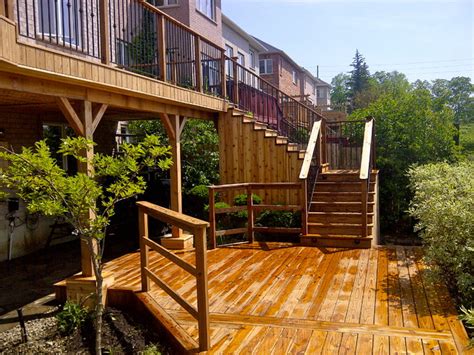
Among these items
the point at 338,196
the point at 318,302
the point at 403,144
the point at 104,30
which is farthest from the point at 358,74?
the point at 318,302

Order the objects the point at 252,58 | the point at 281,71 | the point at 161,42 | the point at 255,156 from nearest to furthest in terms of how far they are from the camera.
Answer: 1. the point at 161,42
2. the point at 255,156
3. the point at 252,58
4. the point at 281,71

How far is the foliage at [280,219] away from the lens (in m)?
8.77

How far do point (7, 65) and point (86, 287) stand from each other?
276 centimetres

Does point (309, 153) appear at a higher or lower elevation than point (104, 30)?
lower

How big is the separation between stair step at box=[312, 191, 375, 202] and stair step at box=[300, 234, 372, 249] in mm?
1176

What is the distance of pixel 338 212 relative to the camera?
7973 mm

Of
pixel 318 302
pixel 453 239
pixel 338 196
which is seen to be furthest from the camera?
pixel 338 196

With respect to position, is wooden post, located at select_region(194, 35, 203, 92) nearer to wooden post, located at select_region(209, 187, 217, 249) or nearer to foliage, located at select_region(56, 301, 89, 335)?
wooden post, located at select_region(209, 187, 217, 249)

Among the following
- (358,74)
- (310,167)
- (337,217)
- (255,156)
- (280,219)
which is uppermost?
(358,74)

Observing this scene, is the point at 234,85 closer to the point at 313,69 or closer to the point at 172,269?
the point at 172,269

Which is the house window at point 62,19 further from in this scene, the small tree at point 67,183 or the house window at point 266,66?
the house window at point 266,66

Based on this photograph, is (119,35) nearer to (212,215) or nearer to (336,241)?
(212,215)

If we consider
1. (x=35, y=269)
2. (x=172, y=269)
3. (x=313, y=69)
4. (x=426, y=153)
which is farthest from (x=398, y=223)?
(x=313, y=69)

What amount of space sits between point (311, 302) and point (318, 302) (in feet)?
0.25
